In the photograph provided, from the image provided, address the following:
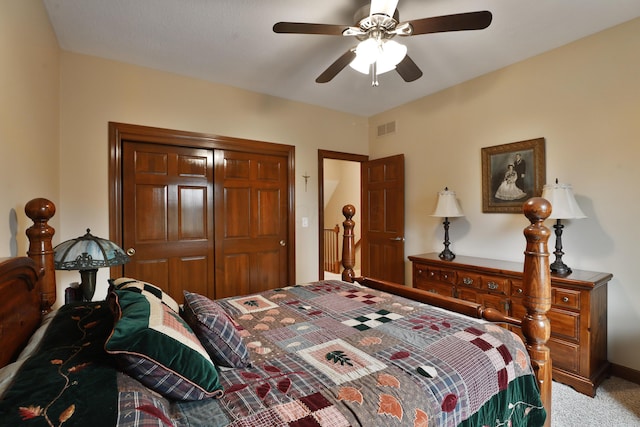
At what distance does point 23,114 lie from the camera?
1708mm

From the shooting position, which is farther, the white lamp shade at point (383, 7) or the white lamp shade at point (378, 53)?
the white lamp shade at point (378, 53)

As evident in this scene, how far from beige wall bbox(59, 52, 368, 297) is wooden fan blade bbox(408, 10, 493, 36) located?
223cm

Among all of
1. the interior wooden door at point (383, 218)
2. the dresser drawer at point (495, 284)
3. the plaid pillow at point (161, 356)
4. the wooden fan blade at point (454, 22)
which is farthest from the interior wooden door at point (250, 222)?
the plaid pillow at point (161, 356)

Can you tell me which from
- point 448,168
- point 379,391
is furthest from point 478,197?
point 379,391

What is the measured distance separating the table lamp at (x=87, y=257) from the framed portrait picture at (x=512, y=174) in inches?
129

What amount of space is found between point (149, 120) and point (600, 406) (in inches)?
170

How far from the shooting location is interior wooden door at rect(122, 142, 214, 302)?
304cm

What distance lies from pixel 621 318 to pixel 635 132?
1.43 m

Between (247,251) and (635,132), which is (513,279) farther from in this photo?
(247,251)

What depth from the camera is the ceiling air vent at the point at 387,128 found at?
4258 millimetres

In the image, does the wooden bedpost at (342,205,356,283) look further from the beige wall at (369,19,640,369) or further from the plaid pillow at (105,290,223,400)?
the plaid pillow at (105,290,223,400)

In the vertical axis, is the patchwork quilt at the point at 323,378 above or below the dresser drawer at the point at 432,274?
above

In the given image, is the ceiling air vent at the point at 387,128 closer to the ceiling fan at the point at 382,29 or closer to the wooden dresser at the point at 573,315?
the ceiling fan at the point at 382,29

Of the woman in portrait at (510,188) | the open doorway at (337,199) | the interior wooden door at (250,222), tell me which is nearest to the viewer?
the woman in portrait at (510,188)
